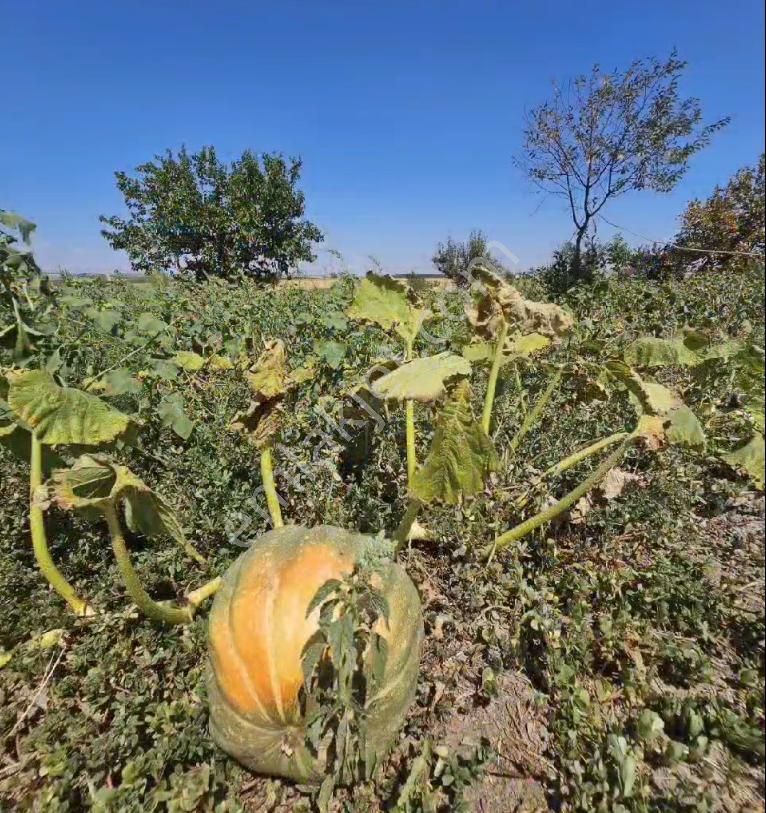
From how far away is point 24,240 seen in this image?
80.0 inches

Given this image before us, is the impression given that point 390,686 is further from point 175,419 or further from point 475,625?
point 175,419

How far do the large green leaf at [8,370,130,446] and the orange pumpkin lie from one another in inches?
27.2

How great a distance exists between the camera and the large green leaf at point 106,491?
1499 mm

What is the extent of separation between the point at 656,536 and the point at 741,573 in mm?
414

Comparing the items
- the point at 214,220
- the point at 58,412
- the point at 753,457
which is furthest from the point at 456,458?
the point at 214,220

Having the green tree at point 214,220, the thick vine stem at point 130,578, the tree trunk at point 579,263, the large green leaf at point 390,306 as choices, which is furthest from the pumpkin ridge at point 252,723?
the green tree at point 214,220

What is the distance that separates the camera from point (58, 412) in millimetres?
1667

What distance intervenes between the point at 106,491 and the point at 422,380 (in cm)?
107

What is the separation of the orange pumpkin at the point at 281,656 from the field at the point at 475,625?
0.13 metres

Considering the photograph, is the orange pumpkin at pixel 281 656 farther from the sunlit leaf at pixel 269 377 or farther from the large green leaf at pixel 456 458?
the sunlit leaf at pixel 269 377

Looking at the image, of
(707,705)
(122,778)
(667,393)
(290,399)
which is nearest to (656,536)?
(667,393)

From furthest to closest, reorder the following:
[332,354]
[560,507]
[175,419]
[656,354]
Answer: [332,354]
[175,419]
[656,354]
[560,507]

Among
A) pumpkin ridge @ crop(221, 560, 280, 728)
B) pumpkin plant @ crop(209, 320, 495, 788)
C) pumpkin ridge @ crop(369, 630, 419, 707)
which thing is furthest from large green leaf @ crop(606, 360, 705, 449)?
pumpkin ridge @ crop(221, 560, 280, 728)

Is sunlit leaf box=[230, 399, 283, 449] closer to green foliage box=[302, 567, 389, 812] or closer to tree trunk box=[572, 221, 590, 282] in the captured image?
green foliage box=[302, 567, 389, 812]
